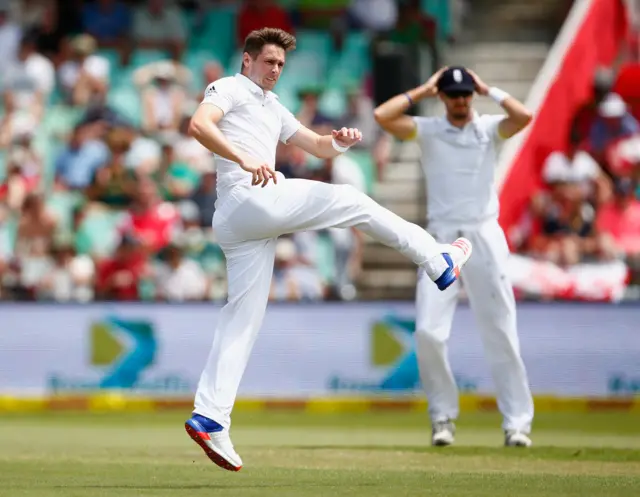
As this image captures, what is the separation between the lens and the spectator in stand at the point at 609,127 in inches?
661

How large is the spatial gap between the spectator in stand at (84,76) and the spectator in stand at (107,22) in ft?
1.29

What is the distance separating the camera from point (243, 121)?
26.6ft

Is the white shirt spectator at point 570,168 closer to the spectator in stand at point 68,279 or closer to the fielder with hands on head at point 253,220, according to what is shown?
the spectator in stand at point 68,279

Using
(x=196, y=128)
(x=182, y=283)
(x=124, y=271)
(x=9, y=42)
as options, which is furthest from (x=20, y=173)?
(x=196, y=128)

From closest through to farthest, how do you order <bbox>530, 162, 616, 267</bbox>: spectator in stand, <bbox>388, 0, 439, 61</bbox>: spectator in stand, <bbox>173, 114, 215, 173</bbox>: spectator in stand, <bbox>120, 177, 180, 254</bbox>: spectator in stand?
<bbox>530, 162, 616, 267</bbox>: spectator in stand → <bbox>120, 177, 180, 254</bbox>: spectator in stand → <bbox>173, 114, 215, 173</bbox>: spectator in stand → <bbox>388, 0, 439, 61</bbox>: spectator in stand

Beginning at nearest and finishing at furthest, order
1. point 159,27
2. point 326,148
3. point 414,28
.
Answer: point 326,148, point 414,28, point 159,27

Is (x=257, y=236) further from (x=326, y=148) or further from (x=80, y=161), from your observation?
(x=80, y=161)

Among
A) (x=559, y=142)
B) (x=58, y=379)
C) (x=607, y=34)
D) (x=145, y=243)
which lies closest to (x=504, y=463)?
(x=58, y=379)

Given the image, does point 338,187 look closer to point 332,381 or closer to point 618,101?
point 332,381

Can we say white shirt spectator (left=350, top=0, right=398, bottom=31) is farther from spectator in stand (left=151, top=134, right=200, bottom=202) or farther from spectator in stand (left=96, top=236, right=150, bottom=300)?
spectator in stand (left=96, top=236, right=150, bottom=300)

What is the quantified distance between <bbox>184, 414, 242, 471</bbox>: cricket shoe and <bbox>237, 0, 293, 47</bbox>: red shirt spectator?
10.9 meters

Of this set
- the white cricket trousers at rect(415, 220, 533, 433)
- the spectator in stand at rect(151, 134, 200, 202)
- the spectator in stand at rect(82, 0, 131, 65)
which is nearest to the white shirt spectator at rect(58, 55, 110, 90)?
the spectator in stand at rect(82, 0, 131, 65)

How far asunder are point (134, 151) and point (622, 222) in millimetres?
5061

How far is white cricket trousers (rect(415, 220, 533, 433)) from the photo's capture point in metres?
10.2
